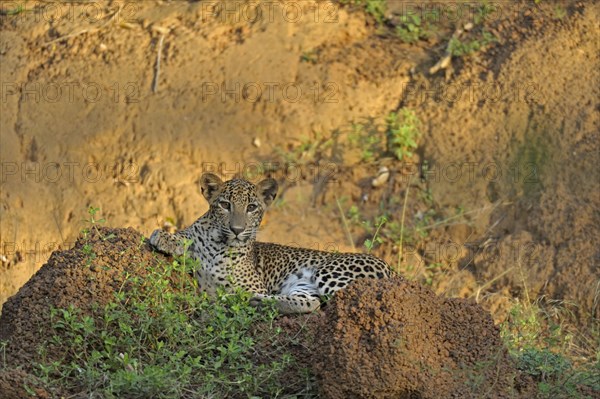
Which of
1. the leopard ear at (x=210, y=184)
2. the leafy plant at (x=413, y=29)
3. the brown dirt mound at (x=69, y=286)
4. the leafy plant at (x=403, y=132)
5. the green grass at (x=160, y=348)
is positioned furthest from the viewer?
the leafy plant at (x=413, y=29)

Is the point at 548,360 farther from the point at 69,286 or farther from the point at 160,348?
the point at 69,286

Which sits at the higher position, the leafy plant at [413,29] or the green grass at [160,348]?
the leafy plant at [413,29]

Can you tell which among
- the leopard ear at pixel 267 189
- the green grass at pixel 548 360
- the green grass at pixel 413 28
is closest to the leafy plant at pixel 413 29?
the green grass at pixel 413 28

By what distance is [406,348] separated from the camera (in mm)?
7949

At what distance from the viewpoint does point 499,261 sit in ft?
43.2

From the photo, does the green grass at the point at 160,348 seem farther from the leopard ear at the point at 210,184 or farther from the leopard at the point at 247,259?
the leopard ear at the point at 210,184

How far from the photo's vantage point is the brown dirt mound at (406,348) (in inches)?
311

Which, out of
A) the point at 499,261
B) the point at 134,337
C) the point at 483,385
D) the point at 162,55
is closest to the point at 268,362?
the point at 134,337

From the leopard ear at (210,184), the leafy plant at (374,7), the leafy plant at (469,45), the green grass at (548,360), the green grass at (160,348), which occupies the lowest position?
the green grass at (548,360)

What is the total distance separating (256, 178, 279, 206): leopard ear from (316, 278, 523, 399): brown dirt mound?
2689 millimetres

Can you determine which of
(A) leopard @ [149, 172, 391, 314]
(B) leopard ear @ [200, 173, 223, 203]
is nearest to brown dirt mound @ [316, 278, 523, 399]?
(A) leopard @ [149, 172, 391, 314]

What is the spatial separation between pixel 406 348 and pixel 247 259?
3043 millimetres

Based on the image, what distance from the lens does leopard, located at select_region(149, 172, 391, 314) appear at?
33.5 ft

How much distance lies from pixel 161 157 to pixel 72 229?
139 centimetres
